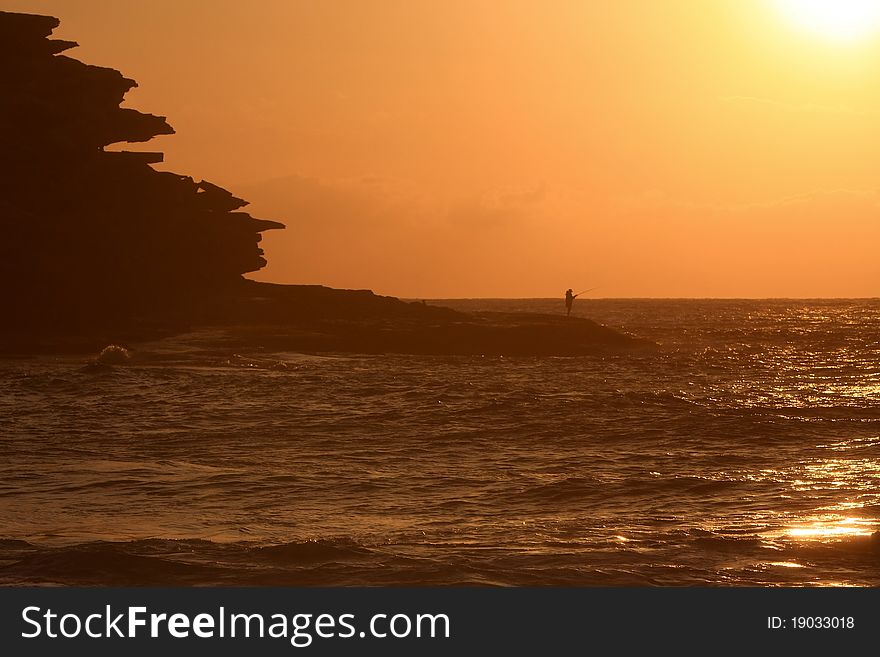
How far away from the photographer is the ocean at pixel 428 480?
13641 millimetres

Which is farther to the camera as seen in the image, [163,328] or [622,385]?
[163,328]

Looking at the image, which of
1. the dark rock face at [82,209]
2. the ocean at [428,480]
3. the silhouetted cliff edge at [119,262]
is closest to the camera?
the ocean at [428,480]

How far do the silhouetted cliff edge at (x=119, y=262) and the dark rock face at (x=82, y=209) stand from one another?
6cm

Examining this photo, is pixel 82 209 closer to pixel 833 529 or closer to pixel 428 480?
pixel 428 480

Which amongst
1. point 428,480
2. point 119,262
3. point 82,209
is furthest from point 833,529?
point 82,209

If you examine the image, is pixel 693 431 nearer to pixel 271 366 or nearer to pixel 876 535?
pixel 876 535

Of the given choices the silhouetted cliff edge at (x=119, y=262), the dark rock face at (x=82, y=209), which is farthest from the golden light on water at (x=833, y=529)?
the dark rock face at (x=82, y=209)

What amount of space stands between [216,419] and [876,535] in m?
18.1

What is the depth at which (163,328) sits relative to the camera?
5312 cm

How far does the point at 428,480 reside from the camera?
2038 cm

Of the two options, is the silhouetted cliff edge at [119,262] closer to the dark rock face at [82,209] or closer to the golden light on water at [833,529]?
the dark rock face at [82,209]

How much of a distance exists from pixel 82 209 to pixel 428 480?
137ft

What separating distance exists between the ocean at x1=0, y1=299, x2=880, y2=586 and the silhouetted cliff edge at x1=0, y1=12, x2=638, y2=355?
11.0 m

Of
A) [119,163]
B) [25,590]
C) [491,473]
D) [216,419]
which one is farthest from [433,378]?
[25,590]
